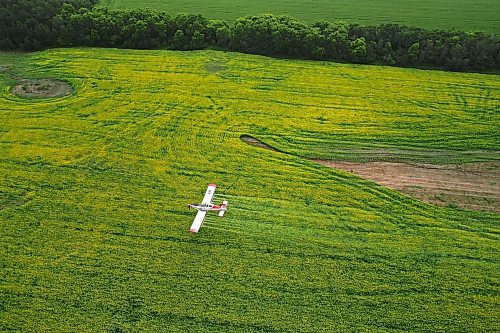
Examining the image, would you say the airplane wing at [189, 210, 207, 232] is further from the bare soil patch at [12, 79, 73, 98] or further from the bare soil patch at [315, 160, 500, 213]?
the bare soil patch at [12, 79, 73, 98]

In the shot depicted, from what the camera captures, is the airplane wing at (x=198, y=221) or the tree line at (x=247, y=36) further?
the tree line at (x=247, y=36)

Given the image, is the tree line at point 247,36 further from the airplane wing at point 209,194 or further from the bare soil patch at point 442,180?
the airplane wing at point 209,194

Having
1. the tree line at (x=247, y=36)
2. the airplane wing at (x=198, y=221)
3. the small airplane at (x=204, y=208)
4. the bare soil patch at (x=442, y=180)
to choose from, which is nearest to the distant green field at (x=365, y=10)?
the tree line at (x=247, y=36)

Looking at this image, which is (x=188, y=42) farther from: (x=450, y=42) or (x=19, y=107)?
(x=450, y=42)

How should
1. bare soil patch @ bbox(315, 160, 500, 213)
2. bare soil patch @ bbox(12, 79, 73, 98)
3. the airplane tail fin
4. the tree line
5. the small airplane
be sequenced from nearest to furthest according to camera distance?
the small airplane, the airplane tail fin, bare soil patch @ bbox(315, 160, 500, 213), bare soil patch @ bbox(12, 79, 73, 98), the tree line

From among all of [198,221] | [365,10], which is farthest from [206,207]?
[365,10]

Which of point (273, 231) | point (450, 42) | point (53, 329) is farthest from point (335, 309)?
point (450, 42)

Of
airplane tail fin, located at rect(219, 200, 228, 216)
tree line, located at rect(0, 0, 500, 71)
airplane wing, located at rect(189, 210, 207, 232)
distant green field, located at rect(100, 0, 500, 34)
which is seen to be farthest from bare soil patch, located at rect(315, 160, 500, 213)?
distant green field, located at rect(100, 0, 500, 34)
